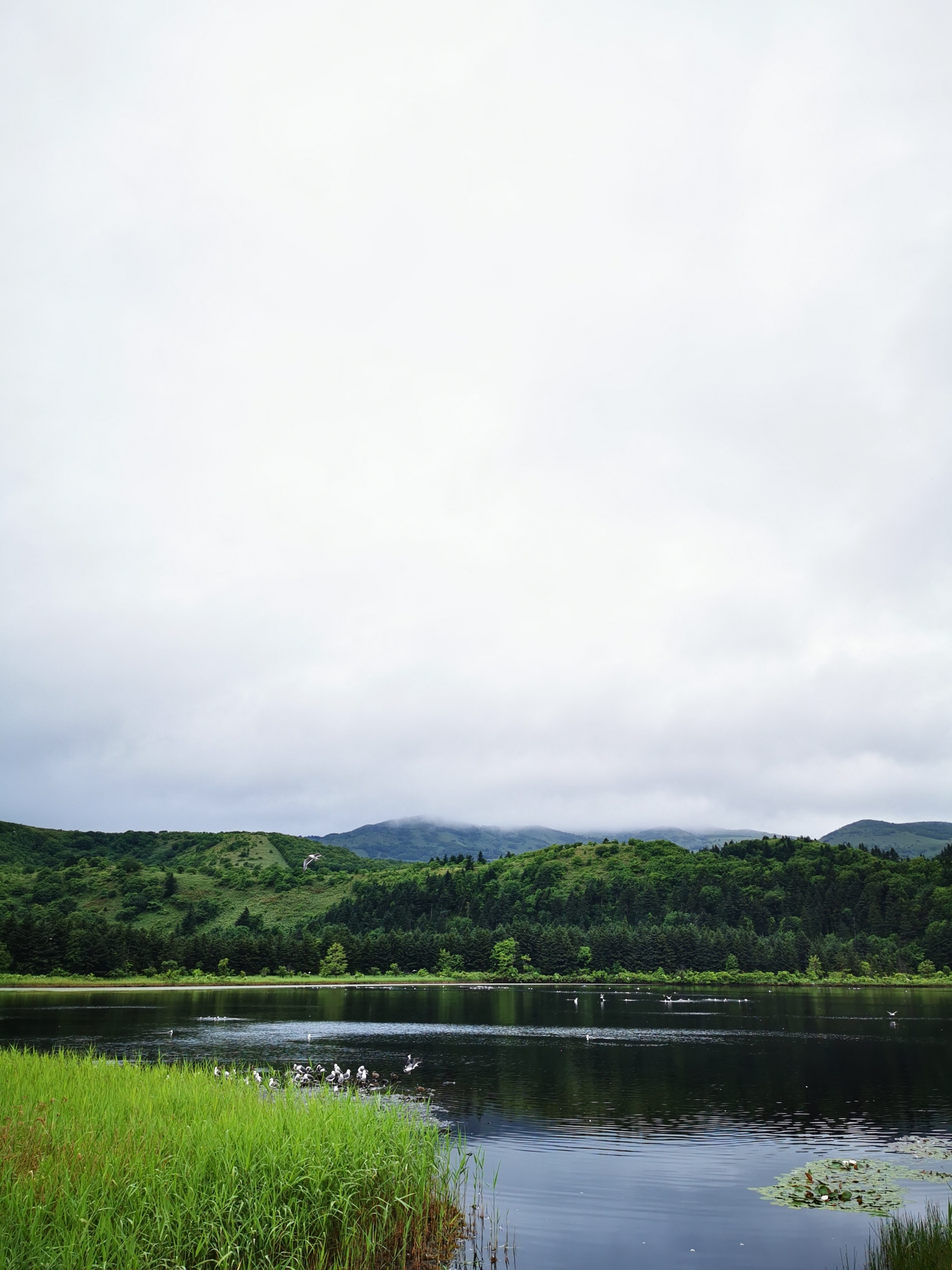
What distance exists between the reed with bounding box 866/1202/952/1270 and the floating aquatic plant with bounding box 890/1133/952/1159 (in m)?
13.4

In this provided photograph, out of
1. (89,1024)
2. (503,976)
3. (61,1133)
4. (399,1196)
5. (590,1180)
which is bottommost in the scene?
(503,976)

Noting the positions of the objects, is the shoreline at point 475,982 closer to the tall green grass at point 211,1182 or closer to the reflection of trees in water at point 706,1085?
the reflection of trees in water at point 706,1085

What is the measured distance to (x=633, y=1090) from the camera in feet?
161

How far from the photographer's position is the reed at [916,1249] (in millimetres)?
18031

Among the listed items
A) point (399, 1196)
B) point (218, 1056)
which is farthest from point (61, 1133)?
point (218, 1056)

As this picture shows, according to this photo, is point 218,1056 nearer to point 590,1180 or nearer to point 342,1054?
point 342,1054

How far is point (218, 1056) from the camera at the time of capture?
53.9 metres

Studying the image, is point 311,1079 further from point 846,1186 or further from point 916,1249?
point 916,1249

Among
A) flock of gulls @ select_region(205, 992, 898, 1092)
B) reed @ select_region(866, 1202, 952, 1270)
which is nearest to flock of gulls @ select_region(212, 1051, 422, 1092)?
flock of gulls @ select_region(205, 992, 898, 1092)

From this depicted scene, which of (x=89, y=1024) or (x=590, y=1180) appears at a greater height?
(x=590, y=1180)

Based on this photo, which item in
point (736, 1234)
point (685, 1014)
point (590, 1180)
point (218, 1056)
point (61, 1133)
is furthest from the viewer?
point (685, 1014)

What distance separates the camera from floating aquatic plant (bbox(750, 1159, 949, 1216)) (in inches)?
1057

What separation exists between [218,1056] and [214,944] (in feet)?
420

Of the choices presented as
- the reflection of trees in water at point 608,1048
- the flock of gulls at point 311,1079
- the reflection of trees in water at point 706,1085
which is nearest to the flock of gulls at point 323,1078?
the flock of gulls at point 311,1079
